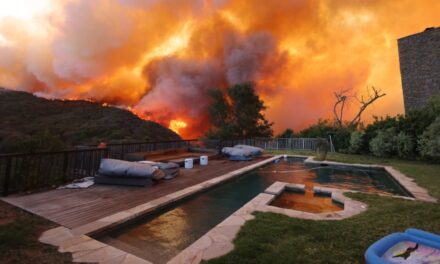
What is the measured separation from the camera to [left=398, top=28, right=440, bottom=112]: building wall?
1485 centimetres

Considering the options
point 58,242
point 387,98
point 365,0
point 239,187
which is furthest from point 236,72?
point 58,242

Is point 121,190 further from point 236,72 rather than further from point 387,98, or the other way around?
point 387,98

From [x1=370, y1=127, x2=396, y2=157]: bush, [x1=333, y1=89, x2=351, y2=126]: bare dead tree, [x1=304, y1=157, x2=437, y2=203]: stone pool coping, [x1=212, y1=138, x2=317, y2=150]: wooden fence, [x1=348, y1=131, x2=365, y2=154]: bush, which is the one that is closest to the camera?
[x1=304, y1=157, x2=437, y2=203]: stone pool coping

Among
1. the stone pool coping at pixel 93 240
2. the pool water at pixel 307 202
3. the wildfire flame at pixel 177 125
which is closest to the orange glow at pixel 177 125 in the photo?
the wildfire flame at pixel 177 125

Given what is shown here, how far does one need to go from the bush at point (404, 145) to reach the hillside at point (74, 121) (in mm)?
18752

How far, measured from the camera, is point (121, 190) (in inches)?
185

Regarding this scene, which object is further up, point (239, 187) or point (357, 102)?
point (357, 102)

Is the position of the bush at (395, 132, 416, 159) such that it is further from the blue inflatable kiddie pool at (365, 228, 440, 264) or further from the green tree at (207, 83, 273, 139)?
the green tree at (207, 83, 273, 139)

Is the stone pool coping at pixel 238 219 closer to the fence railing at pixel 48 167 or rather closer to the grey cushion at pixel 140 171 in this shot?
the grey cushion at pixel 140 171

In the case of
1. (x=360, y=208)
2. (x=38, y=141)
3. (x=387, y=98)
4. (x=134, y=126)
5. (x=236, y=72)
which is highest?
(x=236, y=72)

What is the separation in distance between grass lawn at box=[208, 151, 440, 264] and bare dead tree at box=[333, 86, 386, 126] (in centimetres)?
1782

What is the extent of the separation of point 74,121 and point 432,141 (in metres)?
25.1

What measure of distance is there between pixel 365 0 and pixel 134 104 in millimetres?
16755


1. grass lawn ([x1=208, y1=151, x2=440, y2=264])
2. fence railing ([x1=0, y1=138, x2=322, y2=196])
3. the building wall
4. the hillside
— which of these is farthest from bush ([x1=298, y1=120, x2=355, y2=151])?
fence railing ([x1=0, y1=138, x2=322, y2=196])
